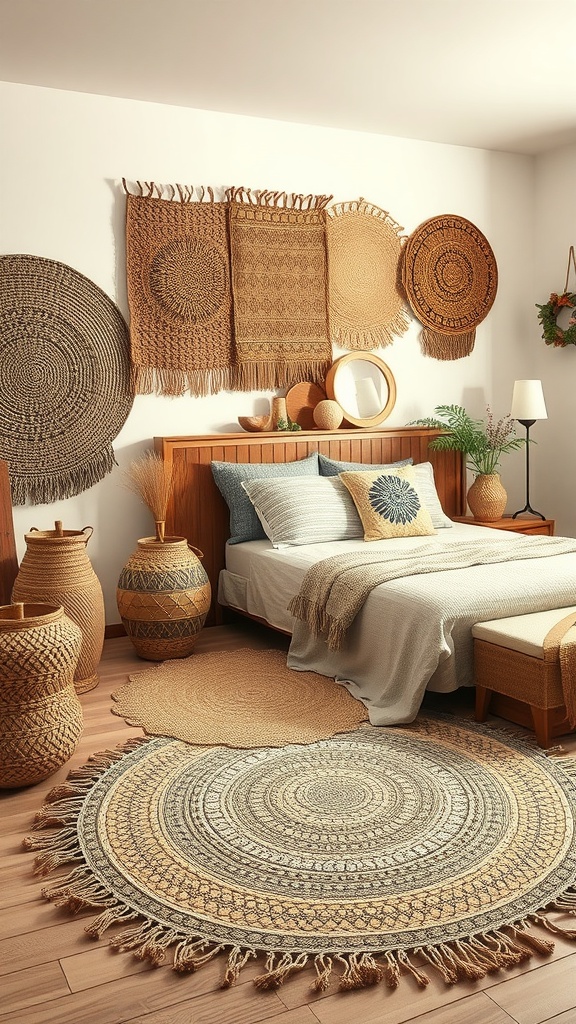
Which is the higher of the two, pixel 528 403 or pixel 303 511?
pixel 528 403

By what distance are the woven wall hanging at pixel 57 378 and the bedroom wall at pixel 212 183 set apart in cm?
9

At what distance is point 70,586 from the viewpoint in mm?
3732

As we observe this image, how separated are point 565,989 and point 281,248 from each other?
3951 mm

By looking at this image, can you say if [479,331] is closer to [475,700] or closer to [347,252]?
[347,252]

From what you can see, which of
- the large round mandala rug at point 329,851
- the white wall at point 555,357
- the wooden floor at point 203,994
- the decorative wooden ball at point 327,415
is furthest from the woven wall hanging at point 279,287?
the wooden floor at point 203,994

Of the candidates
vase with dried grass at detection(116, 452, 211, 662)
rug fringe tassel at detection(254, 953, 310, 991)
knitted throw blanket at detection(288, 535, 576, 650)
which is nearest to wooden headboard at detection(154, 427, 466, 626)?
vase with dried grass at detection(116, 452, 211, 662)

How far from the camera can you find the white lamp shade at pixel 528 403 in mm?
5297

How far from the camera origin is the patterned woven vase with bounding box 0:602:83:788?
8.87 feet

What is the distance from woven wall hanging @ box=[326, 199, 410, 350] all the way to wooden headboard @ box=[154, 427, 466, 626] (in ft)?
1.96

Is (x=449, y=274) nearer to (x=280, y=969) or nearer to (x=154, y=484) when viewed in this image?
(x=154, y=484)

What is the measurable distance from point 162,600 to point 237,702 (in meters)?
0.74

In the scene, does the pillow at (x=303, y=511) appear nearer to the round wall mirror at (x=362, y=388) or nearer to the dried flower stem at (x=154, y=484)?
the dried flower stem at (x=154, y=484)

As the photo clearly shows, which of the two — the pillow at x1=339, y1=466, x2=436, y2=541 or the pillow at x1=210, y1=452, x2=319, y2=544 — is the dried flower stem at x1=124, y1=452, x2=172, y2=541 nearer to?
the pillow at x1=210, y1=452, x2=319, y2=544

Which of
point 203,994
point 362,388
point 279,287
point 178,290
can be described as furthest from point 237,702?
point 279,287
